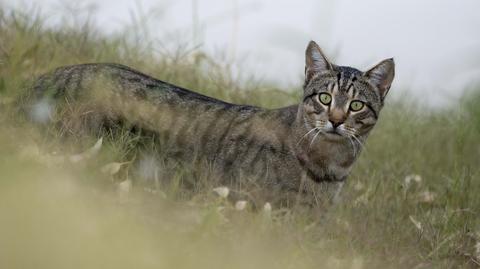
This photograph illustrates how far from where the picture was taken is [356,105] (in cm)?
709

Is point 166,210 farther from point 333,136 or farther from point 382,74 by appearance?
point 382,74

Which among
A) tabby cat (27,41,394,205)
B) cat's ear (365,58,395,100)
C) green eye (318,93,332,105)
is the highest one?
cat's ear (365,58,395,100)

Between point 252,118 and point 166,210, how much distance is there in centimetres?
224

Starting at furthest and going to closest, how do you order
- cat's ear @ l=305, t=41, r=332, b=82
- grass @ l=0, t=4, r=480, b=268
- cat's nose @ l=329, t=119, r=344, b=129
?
1. cat's ear @ l=305, t=41, r=332, b=82
2. cat's nose @ l=329, t=119, r=344, b=129
3. grass @ l=0, t=4, r=480, b=268

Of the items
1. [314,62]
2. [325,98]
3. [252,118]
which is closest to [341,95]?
[325,98]

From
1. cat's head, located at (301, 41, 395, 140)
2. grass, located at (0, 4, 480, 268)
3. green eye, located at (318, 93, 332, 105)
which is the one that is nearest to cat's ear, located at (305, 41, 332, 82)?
cat's head, located at (301, 41, 395, 140)

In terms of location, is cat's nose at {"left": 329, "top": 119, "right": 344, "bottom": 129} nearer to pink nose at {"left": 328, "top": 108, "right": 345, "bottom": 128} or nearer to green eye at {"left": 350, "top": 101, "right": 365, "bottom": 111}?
pink nose at {"left": 328, "top": 108, "right": 345, "bottom": 128}

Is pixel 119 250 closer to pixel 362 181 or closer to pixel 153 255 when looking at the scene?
pixel 153 255

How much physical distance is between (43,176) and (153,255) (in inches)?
39.1

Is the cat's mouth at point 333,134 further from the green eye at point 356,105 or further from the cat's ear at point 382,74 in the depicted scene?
the cat's ear at point 382,74

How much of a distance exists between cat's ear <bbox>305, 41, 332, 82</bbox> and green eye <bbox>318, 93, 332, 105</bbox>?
0.31m

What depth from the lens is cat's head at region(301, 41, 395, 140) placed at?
6.94 m

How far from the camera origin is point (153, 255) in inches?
181

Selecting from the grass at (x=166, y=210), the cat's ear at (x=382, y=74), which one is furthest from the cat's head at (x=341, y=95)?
the grass at (x=166, y=210)
